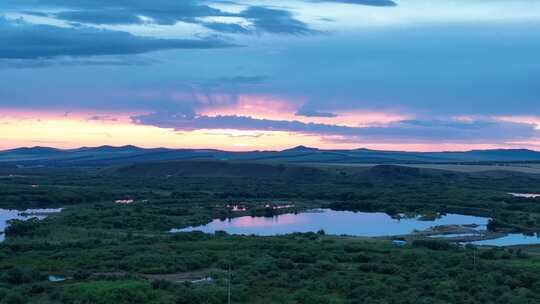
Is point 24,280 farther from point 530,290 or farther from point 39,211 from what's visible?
point 39,211

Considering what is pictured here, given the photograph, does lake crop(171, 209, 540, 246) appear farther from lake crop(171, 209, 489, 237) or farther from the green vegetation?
the green vegetation

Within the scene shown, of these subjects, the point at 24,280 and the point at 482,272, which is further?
the point at 482,272

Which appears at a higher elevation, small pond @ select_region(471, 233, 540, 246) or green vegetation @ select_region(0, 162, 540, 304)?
green vegetation @ select_region(0, 162, 540, 304)

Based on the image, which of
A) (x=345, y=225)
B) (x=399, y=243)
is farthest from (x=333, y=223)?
(x=399, y=243)

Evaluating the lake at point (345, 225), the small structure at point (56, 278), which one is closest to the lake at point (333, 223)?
the lake at point (345, 225)

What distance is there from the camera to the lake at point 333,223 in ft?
144

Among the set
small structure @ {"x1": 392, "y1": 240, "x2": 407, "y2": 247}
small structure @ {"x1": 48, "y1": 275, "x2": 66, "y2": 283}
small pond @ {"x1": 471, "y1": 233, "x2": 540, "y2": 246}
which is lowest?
small pond @ {"x1": 471, "y1": 233, "x2": 540, "y2": 246}

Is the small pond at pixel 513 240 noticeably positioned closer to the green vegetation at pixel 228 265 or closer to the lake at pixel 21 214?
the green vegetation at pixel 228 265

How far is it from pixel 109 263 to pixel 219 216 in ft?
76.8

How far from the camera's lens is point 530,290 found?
24312 mm

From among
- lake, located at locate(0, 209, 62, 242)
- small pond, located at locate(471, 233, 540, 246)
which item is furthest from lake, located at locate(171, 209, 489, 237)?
lake, located at locate(0, 209, 62, 242)

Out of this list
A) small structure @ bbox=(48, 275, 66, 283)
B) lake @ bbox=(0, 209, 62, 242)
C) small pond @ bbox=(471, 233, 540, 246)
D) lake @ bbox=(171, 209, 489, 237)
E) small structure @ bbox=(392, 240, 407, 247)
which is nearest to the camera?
small structure @ bbox=(48, 275, 66, 283)

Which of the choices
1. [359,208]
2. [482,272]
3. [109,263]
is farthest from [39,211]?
[482,272]

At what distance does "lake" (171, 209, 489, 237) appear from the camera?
144ft
